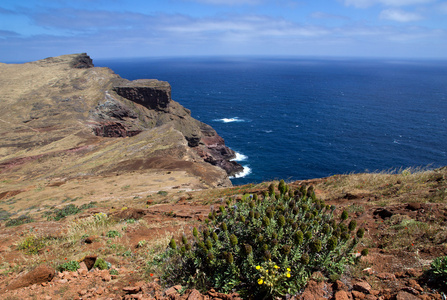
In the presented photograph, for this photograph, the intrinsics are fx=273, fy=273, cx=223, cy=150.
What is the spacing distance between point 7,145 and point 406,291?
179ft

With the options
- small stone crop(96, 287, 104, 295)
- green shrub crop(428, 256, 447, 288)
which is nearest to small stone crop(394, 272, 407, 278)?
green shrub crop(428, 256, 447, 288)

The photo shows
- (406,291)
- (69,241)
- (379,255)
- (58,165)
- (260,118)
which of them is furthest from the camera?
(260,118)

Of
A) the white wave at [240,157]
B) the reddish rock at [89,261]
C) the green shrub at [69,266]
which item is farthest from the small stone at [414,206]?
the white wave at [240,157]

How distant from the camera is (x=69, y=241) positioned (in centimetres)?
862

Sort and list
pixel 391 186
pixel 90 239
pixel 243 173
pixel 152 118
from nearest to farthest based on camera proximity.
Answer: pixel 90 239 → pixel 391 186 → pixel 243 173 → pixel 152 118

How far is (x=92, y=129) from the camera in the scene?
2016 inches

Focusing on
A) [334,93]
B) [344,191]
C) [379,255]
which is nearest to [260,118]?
[334,93]

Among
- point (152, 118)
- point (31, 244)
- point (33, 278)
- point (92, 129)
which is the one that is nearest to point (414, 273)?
point (33, 278)

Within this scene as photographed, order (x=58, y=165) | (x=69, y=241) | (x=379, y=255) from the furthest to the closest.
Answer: (x=58, y=165) → (x=69, y=241) → (x=379, y=255)

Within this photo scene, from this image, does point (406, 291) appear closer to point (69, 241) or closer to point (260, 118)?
point (69, 241)

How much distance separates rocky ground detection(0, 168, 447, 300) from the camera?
498cm

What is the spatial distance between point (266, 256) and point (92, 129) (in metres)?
53.2

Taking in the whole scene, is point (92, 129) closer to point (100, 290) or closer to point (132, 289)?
point (100, 290)

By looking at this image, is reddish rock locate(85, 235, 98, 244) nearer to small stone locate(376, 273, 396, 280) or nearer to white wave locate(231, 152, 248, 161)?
small stone locate(376, 273, 396, 280)
